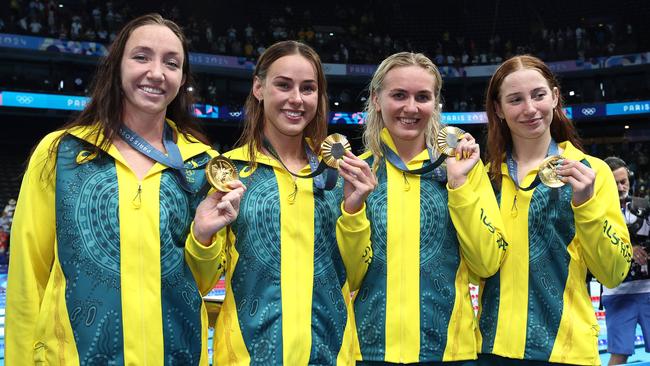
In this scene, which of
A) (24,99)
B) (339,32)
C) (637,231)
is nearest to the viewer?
(637,231)

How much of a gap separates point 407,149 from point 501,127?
0.47 metres

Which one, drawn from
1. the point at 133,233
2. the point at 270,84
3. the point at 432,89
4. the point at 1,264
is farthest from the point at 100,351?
the point at 1,264

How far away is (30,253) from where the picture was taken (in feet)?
6.44

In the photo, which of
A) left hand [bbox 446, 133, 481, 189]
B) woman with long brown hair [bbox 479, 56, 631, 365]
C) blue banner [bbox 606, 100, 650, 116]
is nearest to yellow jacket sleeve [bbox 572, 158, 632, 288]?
woman with long brown hair [bbox 479, 56, 631, 365]

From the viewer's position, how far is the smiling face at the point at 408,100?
7.88 ft

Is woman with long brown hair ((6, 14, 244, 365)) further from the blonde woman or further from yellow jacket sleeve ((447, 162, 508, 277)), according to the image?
yellow jacket sleeve ((447, 162, 508, 277))

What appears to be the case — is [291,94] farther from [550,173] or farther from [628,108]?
[628,108]

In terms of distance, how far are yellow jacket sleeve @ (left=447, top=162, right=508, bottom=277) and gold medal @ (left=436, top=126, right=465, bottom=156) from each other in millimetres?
131

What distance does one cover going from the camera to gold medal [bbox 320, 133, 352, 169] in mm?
2141

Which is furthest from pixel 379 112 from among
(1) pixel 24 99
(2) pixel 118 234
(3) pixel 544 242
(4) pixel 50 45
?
(4) pixel 50 45

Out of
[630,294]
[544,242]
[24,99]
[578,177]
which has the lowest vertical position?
[630,294]

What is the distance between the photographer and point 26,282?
195 centimetres

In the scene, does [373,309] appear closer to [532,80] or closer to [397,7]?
[532,80]

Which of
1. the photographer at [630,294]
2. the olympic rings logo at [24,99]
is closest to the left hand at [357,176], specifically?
the photographer at [630,294]
